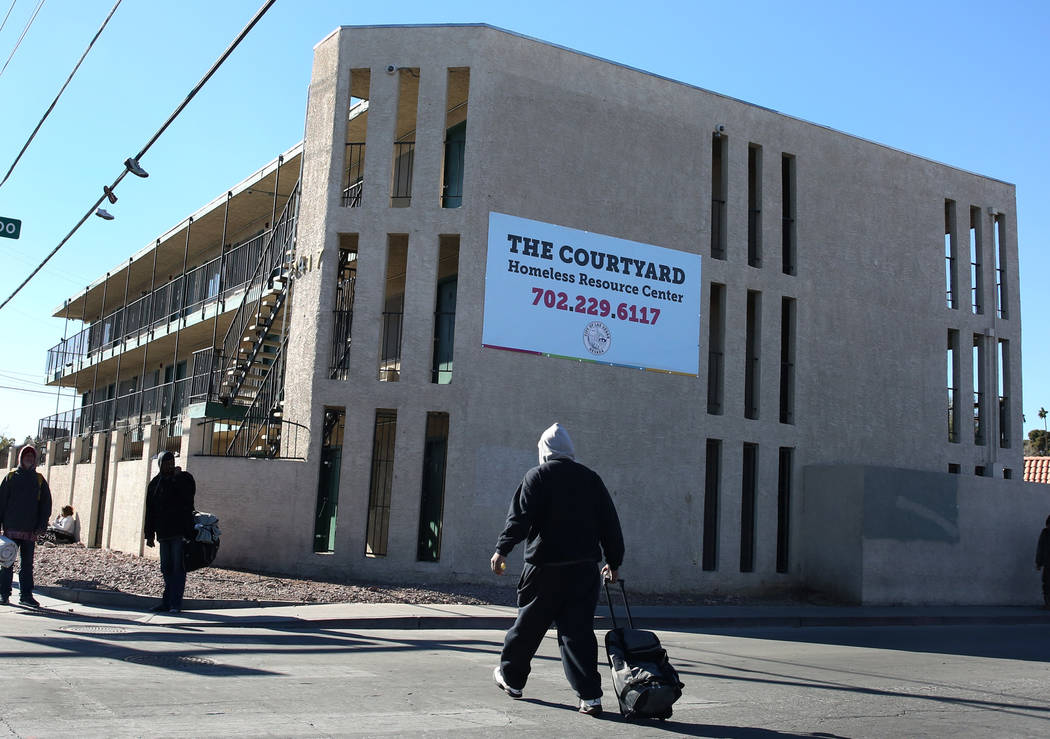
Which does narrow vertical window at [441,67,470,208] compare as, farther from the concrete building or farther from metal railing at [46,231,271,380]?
metal railing at [46,231,271,380]

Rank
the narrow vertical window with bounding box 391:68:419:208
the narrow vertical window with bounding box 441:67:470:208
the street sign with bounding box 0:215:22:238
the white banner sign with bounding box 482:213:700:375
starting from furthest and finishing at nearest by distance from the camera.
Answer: the narrow vertical window with bounding box 391:68:419:208 < the narrow vertical window with bounding box 441:67:470:208 < the white banner sign with bounding box 482:213:700:375 < the street sign with bounding box 0:215:22:238

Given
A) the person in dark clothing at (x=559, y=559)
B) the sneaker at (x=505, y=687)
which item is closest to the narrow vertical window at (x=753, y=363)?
the person in dark clothing at (x=559, y=559)

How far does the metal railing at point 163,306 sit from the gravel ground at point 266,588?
8624 mm

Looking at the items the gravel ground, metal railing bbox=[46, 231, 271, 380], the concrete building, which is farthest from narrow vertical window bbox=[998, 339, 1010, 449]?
metal railing bbox=[46, 231, 271, 380]

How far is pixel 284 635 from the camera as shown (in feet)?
32.7

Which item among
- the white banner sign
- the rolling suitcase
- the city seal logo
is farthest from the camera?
the city seal logo

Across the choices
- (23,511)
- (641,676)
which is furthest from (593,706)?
(23,511)

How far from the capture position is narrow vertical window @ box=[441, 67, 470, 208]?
57.0ft

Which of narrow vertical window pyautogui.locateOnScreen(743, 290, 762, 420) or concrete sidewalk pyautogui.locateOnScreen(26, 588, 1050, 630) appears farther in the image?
narrow vertical window pyautogui.locateOnScreen(743, 290, 762, 420)

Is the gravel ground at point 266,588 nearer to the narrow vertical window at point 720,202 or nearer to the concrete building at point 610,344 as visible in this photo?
the concrete building at point 610,344

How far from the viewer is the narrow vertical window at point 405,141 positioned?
17781 mm

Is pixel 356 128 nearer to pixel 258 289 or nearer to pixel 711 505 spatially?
pixel 258 289

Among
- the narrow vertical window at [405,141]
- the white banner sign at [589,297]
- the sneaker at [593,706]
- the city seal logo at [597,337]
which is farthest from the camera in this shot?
the narrow vertical window at [405,141]

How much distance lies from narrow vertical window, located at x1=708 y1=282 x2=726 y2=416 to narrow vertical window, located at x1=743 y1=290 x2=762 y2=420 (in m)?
0.55
